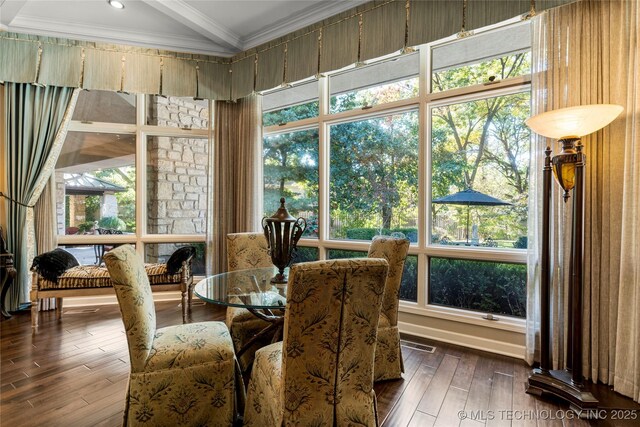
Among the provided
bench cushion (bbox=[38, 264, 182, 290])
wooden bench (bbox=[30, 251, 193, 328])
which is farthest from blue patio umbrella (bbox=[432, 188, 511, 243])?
bench cushion (bbox=[38, 264, 182, 290])

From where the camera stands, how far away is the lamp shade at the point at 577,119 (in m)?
1.84

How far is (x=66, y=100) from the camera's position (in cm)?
383

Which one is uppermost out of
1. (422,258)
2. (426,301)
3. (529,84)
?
(529,84)

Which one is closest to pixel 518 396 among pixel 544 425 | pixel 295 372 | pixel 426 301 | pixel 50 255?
pixel 544 425

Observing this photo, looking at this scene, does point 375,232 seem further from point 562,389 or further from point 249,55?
point 249,55

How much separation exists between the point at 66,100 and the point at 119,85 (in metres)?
0.67

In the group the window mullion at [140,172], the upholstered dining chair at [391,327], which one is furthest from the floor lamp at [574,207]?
the window mullion at [140,172]

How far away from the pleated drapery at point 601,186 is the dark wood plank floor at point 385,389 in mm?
285

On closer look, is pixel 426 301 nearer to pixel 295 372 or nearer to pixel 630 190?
pixel 630 190

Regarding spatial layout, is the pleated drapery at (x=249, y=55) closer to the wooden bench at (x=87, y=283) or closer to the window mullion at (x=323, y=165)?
the window mullion at (x=323, y=165)

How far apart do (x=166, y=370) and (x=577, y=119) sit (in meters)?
2.64

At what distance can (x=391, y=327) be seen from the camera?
7.09 feet

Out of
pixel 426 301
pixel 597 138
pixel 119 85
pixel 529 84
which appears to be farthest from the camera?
pixel 119 85

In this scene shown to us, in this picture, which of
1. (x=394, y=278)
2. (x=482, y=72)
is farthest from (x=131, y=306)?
(x=482, y=72)
